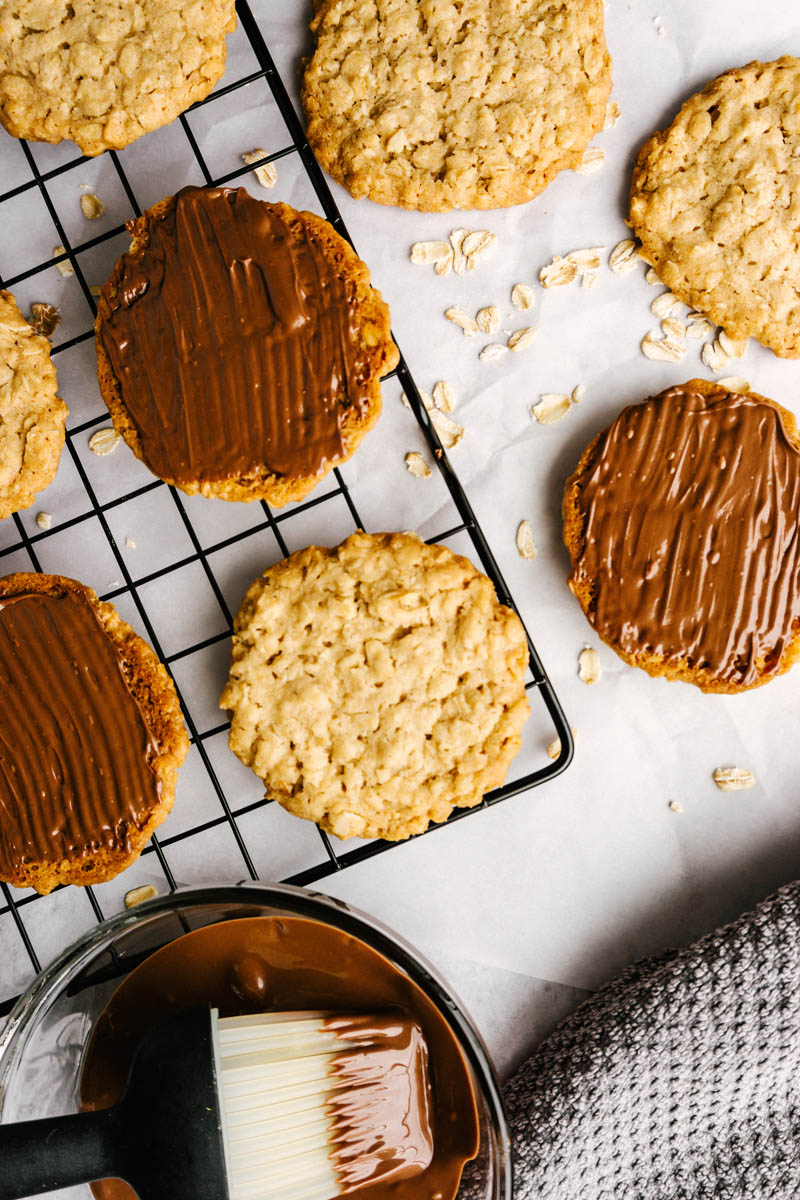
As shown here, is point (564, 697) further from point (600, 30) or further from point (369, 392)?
point (600, 30)

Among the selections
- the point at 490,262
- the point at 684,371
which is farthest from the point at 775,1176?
the point at 490,262

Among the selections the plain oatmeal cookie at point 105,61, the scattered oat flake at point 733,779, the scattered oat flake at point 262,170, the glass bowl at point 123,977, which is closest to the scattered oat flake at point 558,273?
the scattered oat flake at point 262,170

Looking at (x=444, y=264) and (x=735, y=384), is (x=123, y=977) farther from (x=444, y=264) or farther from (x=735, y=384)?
(x=735, y=384)

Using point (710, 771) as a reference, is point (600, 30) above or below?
above

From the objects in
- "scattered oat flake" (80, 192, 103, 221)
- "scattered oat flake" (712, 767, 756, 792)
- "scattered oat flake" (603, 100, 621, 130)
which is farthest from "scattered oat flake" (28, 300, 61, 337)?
"scattered oat flake" (712, 767, 756, 792)

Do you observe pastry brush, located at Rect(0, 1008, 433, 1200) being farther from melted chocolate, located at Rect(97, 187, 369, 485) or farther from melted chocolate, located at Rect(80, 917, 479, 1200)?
melted chocolate, located at Rect(97, 187, 369, 485)

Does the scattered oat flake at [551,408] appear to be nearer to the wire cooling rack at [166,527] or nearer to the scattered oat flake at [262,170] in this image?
the wire cooling rack at [166,527]
